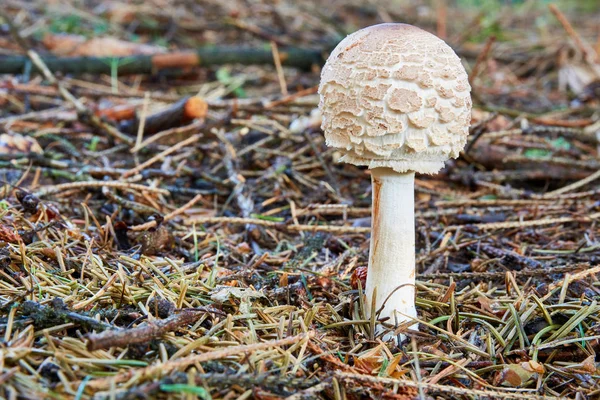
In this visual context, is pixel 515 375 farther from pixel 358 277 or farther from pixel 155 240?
pixel 155 240

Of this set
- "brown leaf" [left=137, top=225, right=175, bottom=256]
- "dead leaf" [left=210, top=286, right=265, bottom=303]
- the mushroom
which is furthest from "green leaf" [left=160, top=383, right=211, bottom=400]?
"brown leaf" [left=137, top=225, right=175, bottom=256]

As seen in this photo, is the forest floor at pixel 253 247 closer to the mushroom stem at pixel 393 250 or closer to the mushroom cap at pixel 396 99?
the mushroom stem at pixel 393 250

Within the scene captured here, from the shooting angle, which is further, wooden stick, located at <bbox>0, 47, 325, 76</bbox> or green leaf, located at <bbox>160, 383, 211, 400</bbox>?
wooden stick, located at <bbox>0, 47, 325, 76</bbox>

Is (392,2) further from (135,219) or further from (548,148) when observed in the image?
(135,219)

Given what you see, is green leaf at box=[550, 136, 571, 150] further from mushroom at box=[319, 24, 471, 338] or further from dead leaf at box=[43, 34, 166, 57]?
dead leaf at box=[43, 34, 166, 57]

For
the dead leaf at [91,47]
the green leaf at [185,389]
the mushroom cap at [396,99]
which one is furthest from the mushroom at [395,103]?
the dead leaf at [91,47]

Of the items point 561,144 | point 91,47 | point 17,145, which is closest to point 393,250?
point 561,144

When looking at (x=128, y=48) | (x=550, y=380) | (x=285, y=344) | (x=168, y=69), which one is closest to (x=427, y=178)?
(x=550, y=380)
